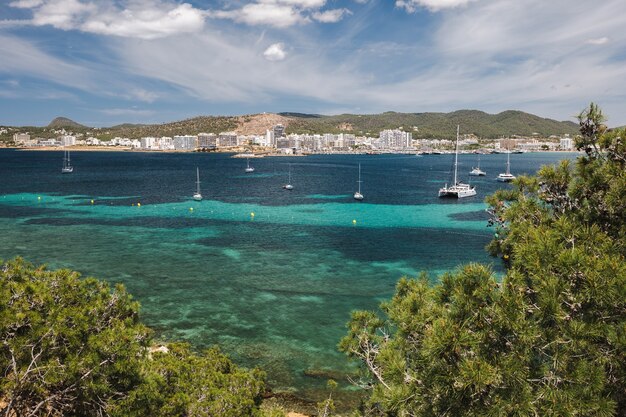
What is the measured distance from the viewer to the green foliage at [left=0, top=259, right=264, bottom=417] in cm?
803

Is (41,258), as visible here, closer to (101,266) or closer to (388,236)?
(101,266)

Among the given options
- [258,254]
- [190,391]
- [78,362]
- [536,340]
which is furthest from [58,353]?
[258,254]

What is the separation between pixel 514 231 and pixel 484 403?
472 centimetres

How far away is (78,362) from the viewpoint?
8289 millimetres

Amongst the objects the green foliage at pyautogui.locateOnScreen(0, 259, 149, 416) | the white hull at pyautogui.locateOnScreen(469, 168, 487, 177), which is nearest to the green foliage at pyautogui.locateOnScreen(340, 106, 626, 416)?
the green foliage at pyautogui.locateOnScreen(0, 259, 149, 416)

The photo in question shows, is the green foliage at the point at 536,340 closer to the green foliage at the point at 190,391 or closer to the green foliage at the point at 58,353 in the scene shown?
the green foliage at the point at 190,391

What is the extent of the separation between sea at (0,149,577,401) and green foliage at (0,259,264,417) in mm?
7114

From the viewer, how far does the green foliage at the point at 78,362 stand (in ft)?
26.3

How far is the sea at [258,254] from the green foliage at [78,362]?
711 cm

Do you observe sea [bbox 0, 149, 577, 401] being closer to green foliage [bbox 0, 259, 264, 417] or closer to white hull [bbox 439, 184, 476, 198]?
white hull [bbox 439, 184, 476, 198]

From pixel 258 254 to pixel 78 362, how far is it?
1241 inches

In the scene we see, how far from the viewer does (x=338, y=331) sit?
2406 centimetres

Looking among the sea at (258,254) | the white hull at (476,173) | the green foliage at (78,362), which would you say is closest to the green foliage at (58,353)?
the green foliage at (78,362)

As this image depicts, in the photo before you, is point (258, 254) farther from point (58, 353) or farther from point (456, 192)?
point (456, 192)
